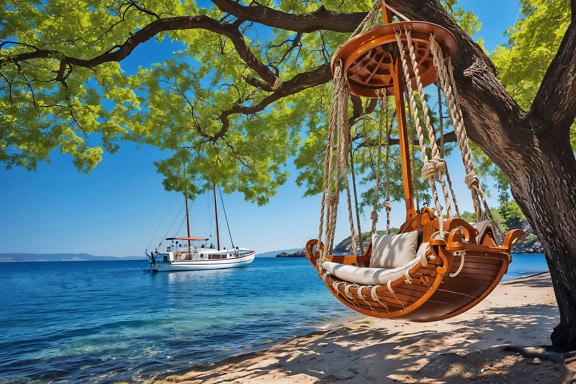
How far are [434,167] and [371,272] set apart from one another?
2.71ft

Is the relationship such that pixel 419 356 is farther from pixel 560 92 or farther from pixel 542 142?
pixel 560 92

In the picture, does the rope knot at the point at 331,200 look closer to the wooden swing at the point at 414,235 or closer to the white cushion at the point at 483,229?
the wooden swing at the point at 414,235

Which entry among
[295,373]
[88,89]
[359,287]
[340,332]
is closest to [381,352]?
[295,373]

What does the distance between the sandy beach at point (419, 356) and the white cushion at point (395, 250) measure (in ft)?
4.00

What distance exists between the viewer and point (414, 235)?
2.96 meters

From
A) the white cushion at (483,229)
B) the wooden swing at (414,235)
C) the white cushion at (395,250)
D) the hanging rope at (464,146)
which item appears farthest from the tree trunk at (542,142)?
the white cushion at (483,229)

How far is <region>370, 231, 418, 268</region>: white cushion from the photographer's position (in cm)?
295

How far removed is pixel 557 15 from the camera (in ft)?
15.0

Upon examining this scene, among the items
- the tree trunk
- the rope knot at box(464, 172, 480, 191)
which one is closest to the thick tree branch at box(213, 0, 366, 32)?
the tree trunk

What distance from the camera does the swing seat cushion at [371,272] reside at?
2.10 m

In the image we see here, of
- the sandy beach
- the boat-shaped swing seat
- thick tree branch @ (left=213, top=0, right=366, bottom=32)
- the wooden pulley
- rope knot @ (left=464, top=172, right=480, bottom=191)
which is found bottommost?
the sandy beach

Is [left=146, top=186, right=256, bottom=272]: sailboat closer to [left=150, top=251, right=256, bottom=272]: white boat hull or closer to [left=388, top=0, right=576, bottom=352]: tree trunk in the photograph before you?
[left=150, top=251, right=256, bottom=272]: white boat hull

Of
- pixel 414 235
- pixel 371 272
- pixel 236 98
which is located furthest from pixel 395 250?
pixel 236 98

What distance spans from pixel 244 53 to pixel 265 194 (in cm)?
326
